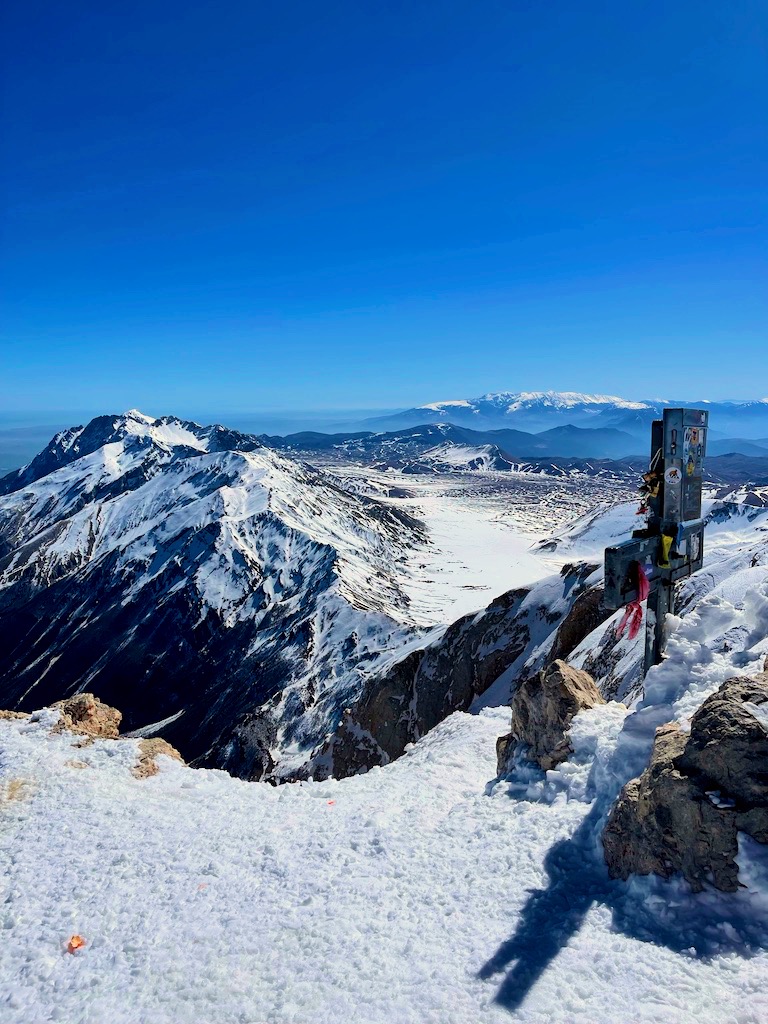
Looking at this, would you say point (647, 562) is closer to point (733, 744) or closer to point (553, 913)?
point (733, 744)

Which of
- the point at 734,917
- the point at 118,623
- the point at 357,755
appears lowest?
the point at 118,623

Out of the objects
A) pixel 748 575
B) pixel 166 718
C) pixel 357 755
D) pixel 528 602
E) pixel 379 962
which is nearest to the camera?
pixel 379 962

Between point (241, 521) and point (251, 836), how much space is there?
485 feet

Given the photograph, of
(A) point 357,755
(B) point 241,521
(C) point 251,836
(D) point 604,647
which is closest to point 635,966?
(C) point 251,836

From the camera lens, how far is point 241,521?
520 ft

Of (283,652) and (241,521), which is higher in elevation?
(241,521)

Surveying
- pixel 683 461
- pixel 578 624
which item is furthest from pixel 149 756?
pixel 578 624

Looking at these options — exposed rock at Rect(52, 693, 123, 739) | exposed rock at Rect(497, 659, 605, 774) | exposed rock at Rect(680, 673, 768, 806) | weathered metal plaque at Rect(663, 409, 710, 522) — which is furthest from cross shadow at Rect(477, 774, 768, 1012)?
exposed rock at Rect(52, 693, 123, 739)

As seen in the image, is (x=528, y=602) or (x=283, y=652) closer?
(x=528, y=602)

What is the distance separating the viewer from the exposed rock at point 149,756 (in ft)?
64.7

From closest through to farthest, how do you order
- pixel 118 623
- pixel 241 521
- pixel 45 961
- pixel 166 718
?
pixel 45 961 → pixel 166 718 → pixel 118 623 → pixel 241 521

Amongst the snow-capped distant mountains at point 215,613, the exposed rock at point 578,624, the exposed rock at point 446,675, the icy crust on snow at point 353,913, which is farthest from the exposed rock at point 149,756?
the snow-capped distant mountains at point 215,613

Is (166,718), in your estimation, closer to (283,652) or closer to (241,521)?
(283,652)

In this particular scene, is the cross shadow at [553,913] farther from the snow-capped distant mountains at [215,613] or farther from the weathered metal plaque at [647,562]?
the snow-capped distant mountains at [215,613]
